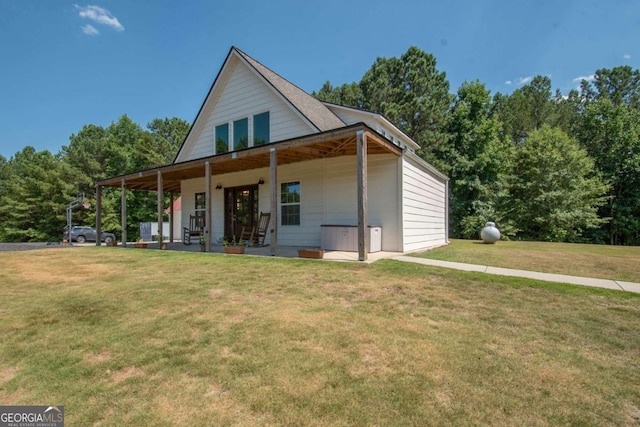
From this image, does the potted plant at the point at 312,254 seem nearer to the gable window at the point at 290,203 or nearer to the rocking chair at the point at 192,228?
the gable window at the point at 290,203

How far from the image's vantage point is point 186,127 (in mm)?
39219

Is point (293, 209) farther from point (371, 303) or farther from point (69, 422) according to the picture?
point (69, 422)

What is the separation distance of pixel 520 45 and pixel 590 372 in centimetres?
2264

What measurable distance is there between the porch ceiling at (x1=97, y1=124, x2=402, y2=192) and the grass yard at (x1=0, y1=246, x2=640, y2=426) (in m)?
3.90

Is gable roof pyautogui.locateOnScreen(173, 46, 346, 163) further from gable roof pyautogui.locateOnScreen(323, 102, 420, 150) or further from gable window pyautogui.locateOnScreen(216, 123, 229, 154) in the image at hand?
gable window pyautogui.locateOnScreen(216, 123, 229, 154)

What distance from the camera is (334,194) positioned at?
32.4 feet

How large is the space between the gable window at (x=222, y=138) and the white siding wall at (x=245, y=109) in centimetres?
21

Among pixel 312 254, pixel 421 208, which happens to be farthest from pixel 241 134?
pixel 421 208

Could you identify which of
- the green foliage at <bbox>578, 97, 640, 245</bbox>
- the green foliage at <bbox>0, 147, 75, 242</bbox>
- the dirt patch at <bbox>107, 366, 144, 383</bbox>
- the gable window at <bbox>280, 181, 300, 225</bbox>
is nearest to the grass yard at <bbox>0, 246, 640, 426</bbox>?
the dirt patch at <bbox>107, 366, 144, 383</bbox>

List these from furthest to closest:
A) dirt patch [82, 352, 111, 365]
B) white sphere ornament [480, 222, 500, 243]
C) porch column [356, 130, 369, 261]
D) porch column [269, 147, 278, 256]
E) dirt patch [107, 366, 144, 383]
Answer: white sphere ornament [480, 222, 500, 243]
porch column [269, 147, 278, 256]
porch column [356, 130, 369, 261]
dirt patch [82, 352, 111, 365]
dirt patch [107, 366, 144, 383]

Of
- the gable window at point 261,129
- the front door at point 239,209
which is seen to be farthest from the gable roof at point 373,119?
the front door at point 239,209

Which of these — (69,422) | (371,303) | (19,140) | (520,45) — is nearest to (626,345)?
(371,303)

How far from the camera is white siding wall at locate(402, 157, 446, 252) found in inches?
356

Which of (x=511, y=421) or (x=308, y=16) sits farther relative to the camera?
(x=308, y=16)
